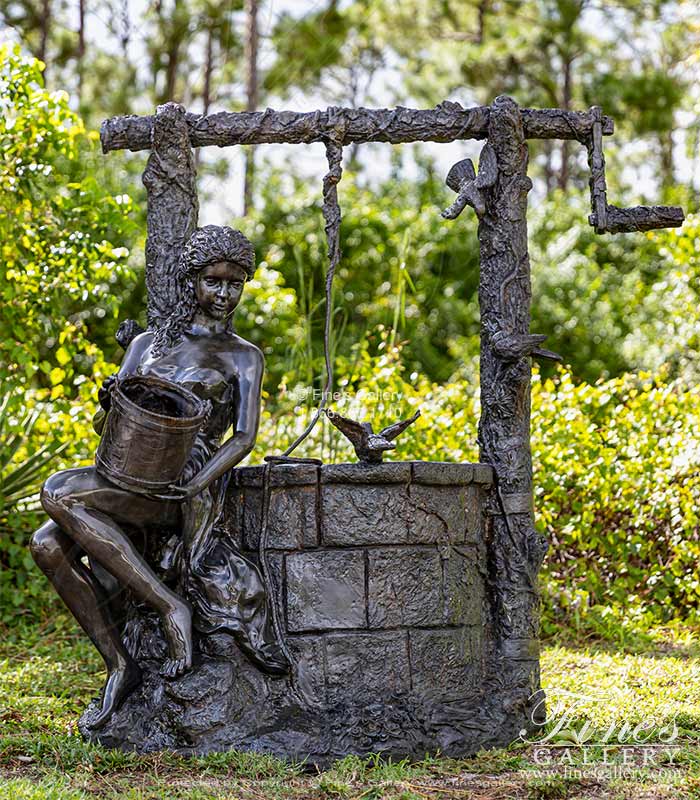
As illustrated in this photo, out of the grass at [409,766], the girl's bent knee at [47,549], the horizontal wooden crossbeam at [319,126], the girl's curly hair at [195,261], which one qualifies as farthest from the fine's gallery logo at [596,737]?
the horizontal wooden crossbeam at [319,126]

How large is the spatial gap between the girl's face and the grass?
166cm

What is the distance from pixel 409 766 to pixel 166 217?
2.38 metres

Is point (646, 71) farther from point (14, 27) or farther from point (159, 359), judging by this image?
point (159, 359)

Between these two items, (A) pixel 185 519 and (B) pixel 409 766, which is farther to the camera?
(A) pixel 185 519

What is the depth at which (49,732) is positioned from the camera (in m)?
4.58

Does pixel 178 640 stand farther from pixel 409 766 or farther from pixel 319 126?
pixel 319 126

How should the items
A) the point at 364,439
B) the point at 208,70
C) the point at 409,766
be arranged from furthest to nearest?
the point at 208,70, the point at 364,439, the point at 409,766

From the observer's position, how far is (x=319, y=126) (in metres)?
4.85

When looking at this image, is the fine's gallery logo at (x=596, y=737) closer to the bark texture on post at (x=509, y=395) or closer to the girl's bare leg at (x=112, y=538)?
the bark texture on post at (x=509, y=395)

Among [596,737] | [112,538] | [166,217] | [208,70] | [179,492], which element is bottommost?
[596,737]

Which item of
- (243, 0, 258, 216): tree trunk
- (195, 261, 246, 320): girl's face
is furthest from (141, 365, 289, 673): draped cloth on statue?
(243, 0, 258, 216): tree trunk

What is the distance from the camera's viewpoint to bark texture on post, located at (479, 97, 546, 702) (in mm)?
4691

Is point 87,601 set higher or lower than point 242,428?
lower

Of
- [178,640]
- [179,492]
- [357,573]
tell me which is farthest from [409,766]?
[179,492]
